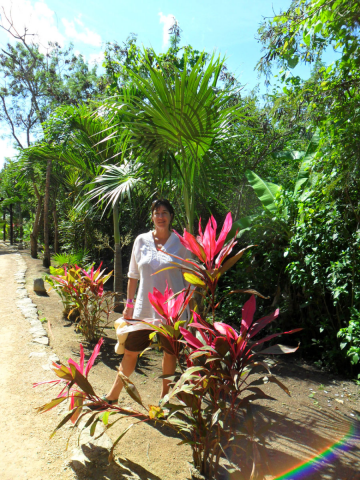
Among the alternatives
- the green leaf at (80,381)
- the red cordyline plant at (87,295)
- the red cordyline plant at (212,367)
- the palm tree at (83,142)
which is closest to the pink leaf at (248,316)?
the red cordyline plant at (212,367)

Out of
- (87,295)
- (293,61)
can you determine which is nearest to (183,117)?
(293,61)

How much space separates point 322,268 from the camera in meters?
3.90

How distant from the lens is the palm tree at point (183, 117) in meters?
3.12

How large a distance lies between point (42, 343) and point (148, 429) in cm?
235

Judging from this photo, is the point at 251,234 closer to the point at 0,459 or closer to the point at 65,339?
the point at 65,339

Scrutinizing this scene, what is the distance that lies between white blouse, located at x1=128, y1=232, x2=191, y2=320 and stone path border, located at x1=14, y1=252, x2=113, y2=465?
2.75 feet

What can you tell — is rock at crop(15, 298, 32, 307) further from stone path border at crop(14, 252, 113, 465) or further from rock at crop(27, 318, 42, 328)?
rock at crop(27, 318, 42, 328)

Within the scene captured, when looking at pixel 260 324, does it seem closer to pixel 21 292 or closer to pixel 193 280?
pixel 193 280


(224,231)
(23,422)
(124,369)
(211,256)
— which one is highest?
(224,231)

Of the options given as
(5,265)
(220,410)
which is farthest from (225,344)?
(5,265)

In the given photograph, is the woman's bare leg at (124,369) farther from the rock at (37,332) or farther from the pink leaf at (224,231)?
the rock at (37,332)

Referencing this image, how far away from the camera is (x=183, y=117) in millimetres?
3250

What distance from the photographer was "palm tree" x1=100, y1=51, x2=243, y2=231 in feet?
10.3

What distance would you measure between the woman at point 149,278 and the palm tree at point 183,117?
504 millimetres
